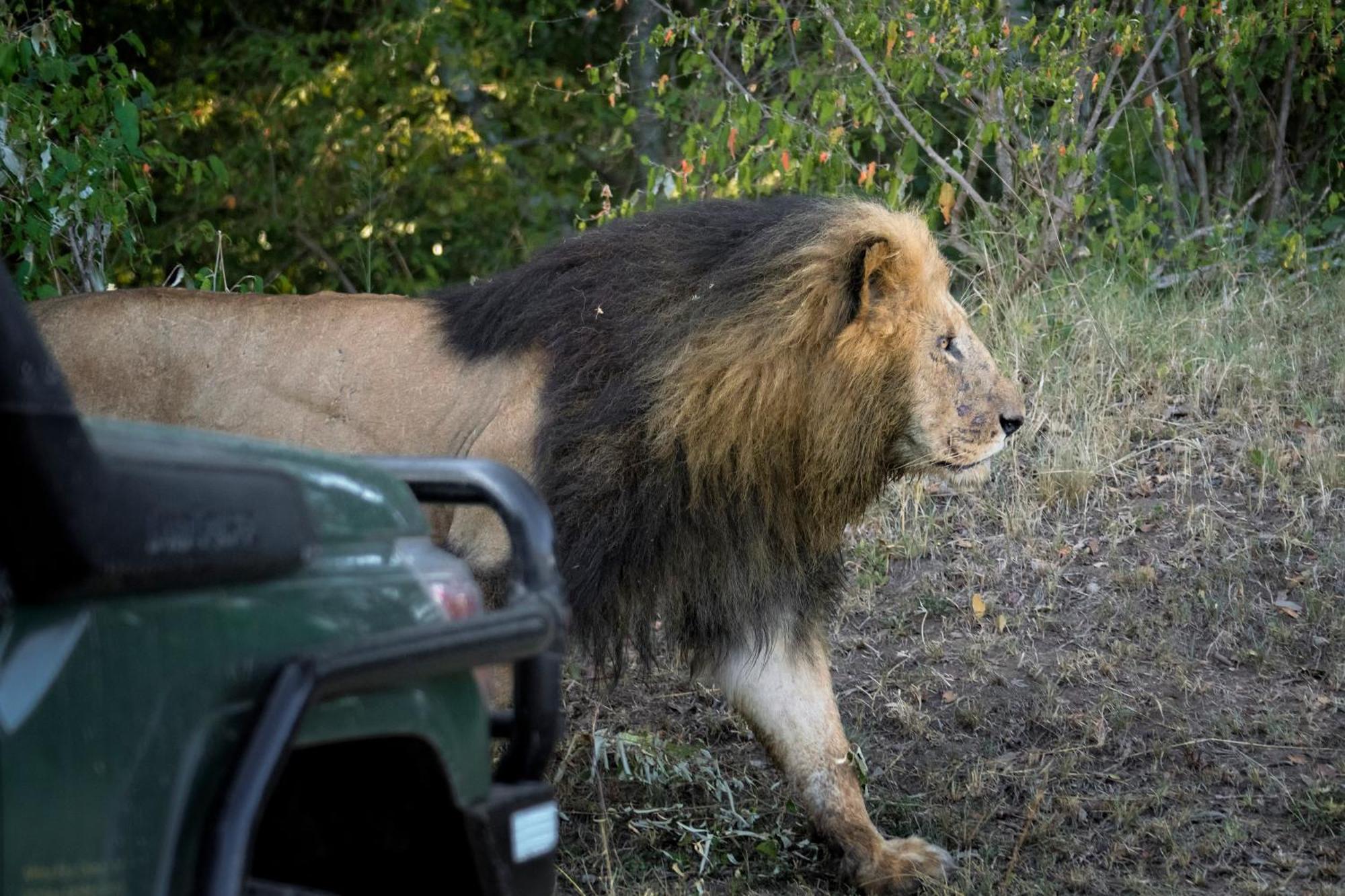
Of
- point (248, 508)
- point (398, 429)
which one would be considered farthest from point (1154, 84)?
point (248, 508)

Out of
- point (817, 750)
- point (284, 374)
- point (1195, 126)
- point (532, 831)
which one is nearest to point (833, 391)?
point (817, 750)

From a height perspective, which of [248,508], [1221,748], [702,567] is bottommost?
[1221,748]

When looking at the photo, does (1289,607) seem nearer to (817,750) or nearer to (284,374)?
(817,750)

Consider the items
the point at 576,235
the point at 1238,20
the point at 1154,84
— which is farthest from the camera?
the point at 1154,84

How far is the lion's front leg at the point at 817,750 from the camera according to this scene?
3.63 m

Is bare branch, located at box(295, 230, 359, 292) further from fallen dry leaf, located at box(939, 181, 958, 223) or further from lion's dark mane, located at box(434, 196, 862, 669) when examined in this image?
lion's dark mane, located at box(434, 196, 862, 669)

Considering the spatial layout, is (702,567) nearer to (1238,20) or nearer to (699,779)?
(699,779)

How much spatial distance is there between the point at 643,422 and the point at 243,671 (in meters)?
2.17

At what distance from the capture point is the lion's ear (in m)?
3.63

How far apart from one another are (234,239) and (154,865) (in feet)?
30.1

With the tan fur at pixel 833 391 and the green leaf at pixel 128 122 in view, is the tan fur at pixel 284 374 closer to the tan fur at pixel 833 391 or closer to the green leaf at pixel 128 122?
the tan fur at pixel 833 391

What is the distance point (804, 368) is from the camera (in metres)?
3.68

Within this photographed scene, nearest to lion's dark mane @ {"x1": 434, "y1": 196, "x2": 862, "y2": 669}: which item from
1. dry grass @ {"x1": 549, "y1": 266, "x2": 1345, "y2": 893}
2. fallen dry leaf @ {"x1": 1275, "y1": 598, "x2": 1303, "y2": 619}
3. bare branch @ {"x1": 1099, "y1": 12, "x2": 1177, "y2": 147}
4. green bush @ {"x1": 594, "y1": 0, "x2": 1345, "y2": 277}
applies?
dry grass @ {"x1": 549, "y1": 266, "x2": 1345, "y2": 893}

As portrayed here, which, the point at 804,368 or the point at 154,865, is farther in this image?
the point at 804,368
